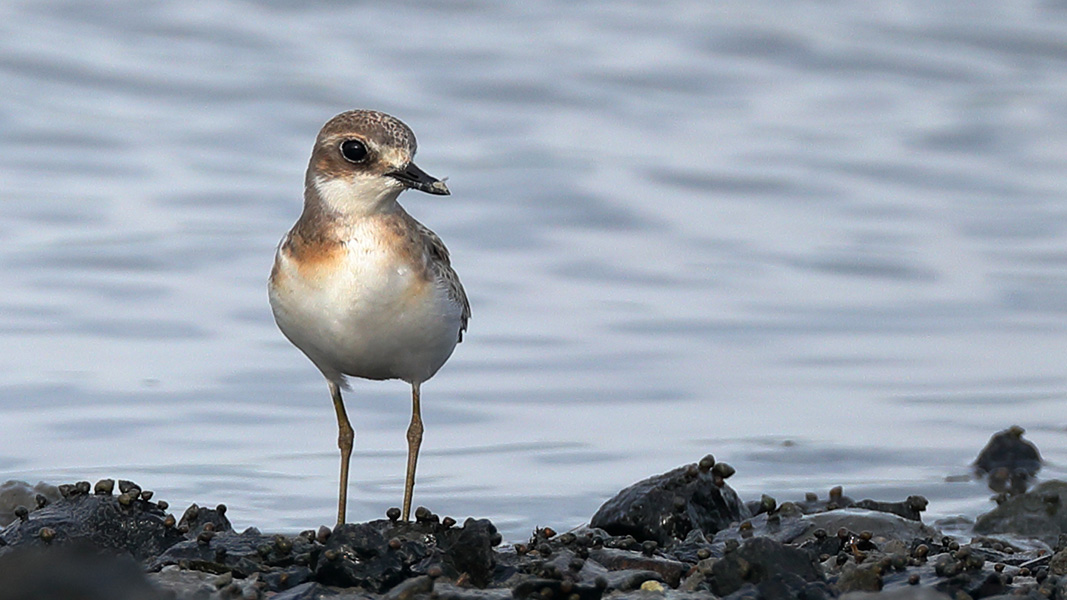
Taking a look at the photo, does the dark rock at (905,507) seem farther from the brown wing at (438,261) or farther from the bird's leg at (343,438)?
the bird's leg at (343,438)

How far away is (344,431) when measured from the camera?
7.71 metres

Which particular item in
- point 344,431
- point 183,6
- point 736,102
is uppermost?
point 183,6

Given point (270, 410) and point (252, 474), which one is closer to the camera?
point (252, 474)

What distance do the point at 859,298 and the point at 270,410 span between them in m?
4.87

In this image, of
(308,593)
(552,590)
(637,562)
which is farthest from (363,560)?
(637,562)

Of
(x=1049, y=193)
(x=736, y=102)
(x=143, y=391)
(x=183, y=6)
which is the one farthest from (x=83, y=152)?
(x=1049, y=193)

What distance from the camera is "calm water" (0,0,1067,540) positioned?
10148mm

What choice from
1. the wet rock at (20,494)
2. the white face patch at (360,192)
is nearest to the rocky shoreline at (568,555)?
the white face patch at (360,192)

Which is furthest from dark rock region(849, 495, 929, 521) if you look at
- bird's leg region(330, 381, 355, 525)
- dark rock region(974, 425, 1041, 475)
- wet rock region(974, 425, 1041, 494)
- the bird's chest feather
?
the bird's chest feather

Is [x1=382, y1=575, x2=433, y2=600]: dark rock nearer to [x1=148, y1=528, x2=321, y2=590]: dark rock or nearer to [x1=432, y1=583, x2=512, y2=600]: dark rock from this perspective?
[x1=432, y1=583, x2=512, y2=600]: dark rock

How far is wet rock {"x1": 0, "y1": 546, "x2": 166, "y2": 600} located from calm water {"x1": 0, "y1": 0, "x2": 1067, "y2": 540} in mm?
4269

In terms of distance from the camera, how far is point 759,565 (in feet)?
18.7

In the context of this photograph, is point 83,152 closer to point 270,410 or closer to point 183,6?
point 183,6

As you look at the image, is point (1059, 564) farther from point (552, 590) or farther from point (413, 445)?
point (413, 445)
